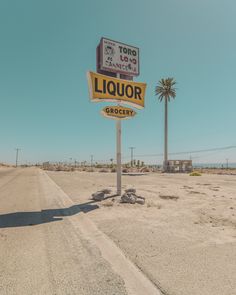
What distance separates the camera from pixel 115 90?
36.0ft

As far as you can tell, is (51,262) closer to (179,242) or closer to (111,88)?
(179,242)

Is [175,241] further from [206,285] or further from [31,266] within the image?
[31,266]

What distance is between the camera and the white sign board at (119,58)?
11227 mm

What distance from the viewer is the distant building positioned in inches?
1659

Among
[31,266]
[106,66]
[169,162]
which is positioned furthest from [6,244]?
[169,162]

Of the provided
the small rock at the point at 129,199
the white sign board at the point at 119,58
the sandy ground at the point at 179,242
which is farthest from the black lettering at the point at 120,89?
the sandy ground at the point at 179,242

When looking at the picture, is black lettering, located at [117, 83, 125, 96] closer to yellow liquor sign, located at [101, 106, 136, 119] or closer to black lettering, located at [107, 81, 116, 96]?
black lettering, located at [107, 81, 116, 96]

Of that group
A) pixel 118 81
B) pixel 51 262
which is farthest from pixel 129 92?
pixel 51 262

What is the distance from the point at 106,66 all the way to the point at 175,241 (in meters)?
8.93

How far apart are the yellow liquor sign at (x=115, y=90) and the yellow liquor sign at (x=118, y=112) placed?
13.7 inches

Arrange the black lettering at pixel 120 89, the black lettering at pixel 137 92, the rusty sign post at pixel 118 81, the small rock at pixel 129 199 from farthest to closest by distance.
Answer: the black lettering at pixel 137 92 < the black lettering at pixel 120 89 < the rusty sign post at pixel 118 81 < the small rock at pixel 129 199

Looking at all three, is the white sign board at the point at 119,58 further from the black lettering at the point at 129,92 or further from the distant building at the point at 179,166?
the distant building at the point at 179,166

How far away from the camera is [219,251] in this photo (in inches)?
165

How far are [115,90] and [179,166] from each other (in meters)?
34.2
